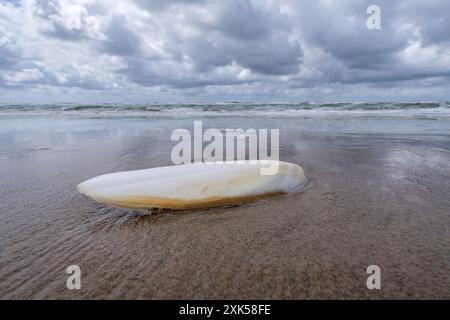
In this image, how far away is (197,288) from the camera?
131 cm

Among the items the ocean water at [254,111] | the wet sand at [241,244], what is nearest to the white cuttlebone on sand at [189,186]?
the wet sand at [241,244]

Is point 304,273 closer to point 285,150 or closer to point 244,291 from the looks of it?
point 244,291

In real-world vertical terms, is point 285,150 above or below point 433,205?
above

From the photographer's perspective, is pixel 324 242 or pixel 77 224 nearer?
pixel 324 242

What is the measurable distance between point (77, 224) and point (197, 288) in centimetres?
115

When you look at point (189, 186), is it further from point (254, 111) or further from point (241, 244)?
point (254, 111)

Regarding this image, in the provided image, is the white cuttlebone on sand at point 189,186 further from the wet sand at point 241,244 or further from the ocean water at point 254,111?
the ocean water at point 254,111

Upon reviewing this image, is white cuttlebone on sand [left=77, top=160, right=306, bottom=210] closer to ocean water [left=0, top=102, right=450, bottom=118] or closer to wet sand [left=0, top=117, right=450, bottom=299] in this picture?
wet sand [left=0, top=117, right=450, bottom=299]

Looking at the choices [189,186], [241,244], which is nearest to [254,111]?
[189,186]

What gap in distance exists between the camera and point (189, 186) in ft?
7.33

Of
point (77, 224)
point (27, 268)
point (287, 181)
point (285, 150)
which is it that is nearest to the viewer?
point (27, 268)
